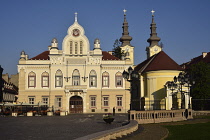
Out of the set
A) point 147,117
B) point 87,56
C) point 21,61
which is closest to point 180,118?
point 147,117

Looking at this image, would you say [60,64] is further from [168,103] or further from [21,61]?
[168,103]

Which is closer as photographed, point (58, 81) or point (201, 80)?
point (58, 81)

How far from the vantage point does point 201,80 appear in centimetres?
5800

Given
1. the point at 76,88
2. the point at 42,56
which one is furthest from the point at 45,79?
the point at 76,88

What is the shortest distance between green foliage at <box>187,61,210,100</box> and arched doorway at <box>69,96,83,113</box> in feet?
64.0

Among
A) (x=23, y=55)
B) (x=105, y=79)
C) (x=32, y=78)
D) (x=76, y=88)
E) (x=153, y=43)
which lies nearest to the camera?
(x=76, y=88)

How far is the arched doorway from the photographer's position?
188 feet

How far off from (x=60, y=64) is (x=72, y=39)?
487cm

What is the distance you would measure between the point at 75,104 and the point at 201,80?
880 inches

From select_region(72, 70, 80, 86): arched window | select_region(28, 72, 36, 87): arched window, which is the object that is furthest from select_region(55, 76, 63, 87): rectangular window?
select_region(28, 72, 36, 87): arched window

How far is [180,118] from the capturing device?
28.7 metres

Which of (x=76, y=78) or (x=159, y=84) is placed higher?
(x=76, y=78)

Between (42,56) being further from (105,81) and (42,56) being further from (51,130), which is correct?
(51,130)

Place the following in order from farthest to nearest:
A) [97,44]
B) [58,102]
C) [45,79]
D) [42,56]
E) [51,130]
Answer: [42,56] → [97,44] → [45,79] → [58,102] → [51,130]
